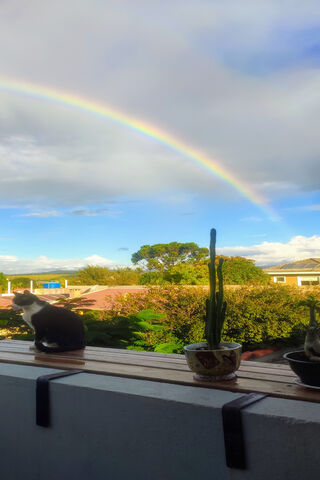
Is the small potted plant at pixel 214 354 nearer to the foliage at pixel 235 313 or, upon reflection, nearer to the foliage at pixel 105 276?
the foliage at pixel 235 313

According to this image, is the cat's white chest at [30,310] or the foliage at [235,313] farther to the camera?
the foliage at [235,313]

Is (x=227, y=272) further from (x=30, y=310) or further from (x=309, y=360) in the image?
Answer: (x=309, y=360)

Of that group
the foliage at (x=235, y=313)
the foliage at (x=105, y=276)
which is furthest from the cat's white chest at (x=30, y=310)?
the foliage at (x=105, y=276)

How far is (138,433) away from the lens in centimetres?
139

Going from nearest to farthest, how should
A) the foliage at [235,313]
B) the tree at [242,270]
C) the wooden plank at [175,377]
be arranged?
the wooden plank at [175,377]
the foliage at [235,313]
the tree at [242,270]

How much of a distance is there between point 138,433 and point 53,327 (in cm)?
97

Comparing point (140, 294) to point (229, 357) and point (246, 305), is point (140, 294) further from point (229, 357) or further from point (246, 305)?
point (229, 357)

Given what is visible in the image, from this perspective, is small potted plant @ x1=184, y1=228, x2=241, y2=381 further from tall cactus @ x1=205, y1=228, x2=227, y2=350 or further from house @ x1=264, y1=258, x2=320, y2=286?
house @ x1=264, y1=258, x2=320, y2=286

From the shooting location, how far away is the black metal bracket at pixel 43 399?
1.63 metres

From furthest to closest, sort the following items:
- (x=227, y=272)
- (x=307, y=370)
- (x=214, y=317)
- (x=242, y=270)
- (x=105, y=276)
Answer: (x=105, y=276)
(x=242, y=270)
(x=227, y=272)
(x=214, y=317)
(x=307, y=370)

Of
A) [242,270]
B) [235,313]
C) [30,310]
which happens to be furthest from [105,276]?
[30,310]

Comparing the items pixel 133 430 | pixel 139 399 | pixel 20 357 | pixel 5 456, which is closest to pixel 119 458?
pixel 133 430

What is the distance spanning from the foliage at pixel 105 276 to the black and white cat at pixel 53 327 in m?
16.1

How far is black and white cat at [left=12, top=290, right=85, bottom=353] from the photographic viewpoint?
2.22 m
